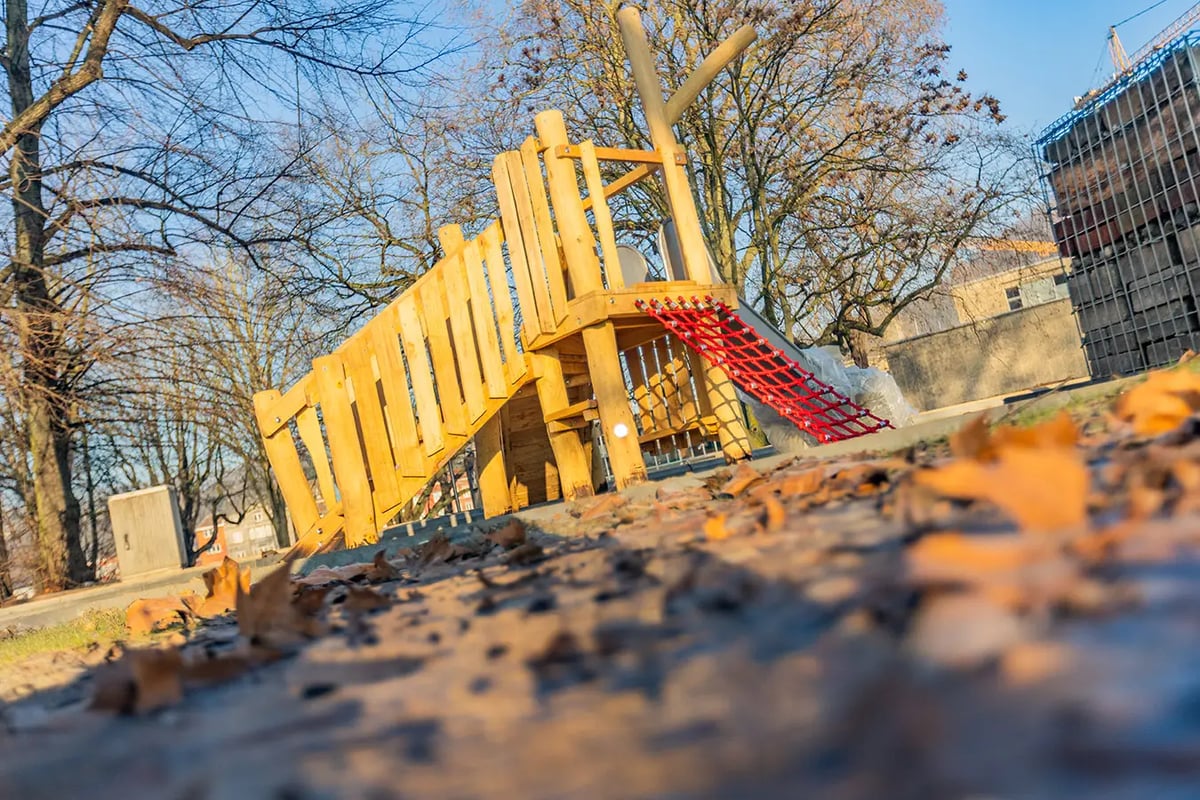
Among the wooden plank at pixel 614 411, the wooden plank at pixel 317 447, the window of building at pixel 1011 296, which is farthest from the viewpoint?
the window of building at pixel 1011 296

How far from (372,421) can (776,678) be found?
232 inches

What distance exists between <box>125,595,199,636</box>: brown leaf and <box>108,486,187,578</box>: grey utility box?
666 centimetres

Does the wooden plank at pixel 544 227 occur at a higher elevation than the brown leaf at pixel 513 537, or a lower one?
higher

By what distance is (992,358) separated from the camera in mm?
28234

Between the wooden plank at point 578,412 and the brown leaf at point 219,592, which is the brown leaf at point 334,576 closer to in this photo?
the brown leaf at point 219,592

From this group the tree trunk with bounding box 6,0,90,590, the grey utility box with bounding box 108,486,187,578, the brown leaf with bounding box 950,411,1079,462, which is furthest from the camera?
the grey utility box with bounding box 108,486,187,578

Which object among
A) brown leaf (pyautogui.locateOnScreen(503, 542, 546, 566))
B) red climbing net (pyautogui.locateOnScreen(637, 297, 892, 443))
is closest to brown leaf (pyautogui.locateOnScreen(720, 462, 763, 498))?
brown leaf (pyautogui.locateOnScreen(503, 542, 546, 566))

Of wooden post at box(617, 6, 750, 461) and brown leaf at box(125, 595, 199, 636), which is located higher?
wooden post at box(617, 6, 750, 461)

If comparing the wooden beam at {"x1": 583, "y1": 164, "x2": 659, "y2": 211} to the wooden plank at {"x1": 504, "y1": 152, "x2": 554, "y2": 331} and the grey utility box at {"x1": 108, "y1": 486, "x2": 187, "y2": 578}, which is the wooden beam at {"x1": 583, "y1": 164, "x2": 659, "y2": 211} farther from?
the grey utility box at {"x1": 108, "y1": 486, "x2": 187, "y2": 578}

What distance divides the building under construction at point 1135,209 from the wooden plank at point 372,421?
6898mm

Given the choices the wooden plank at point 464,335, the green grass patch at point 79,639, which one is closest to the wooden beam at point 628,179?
the wooden plank at point 464,335

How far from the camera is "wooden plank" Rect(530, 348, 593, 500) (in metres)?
6.29

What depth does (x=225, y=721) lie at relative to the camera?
40.2 inches

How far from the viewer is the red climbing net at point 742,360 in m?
5.83
